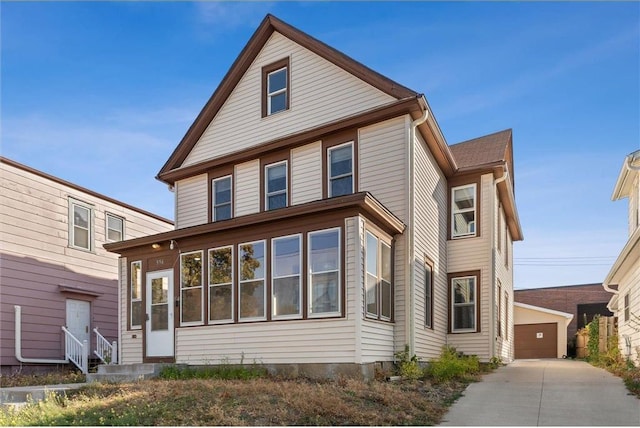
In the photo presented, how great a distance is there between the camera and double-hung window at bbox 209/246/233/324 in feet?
40.0

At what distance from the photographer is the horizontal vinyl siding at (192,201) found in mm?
15680

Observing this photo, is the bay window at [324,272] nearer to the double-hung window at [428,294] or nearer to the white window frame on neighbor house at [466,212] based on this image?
the double-hung window at [428,294]

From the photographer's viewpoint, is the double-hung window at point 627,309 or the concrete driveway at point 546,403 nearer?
the concrete driveway at point 546,403

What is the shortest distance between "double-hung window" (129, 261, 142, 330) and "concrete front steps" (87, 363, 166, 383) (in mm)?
1205

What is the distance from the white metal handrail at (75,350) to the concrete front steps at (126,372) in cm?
330

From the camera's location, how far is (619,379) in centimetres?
1122

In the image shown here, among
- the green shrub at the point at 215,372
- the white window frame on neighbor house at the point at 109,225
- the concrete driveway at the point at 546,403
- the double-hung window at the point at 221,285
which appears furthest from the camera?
the white window frame on neighbor house at the point at 109,225

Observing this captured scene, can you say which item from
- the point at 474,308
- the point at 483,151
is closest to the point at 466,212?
the point at 483,151

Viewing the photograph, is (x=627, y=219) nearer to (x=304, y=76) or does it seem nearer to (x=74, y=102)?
(x=304, y=76)

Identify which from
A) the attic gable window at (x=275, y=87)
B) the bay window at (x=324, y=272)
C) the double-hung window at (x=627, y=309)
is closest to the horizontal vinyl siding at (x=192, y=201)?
the attic gable window at (x=275, y=87)

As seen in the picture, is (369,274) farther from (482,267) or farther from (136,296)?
(136,296)

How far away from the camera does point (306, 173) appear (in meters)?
13.6

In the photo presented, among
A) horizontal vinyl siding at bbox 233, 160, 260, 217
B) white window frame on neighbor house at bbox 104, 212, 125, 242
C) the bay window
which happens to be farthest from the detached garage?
white window frame on neighbor house at bbox 104, 212, 125, 242

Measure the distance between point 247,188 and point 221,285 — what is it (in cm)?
342
